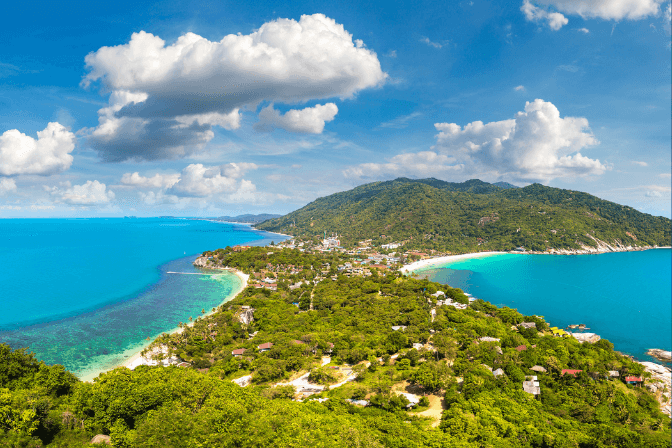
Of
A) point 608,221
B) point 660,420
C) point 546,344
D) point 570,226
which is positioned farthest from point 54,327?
point 608,221

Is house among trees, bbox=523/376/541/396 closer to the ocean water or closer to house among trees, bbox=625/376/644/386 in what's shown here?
house among trees, bbox=625/376/644/386

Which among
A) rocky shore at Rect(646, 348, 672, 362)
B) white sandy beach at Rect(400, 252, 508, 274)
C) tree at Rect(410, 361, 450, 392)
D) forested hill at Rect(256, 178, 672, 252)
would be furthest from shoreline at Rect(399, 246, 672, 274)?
tree at Rect(410, 361, 450, 392)

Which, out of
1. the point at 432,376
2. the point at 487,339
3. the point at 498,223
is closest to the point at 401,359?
the point at 432,376

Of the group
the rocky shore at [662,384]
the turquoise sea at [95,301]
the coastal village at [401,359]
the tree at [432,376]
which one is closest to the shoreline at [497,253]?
the coastal village at [401,359]

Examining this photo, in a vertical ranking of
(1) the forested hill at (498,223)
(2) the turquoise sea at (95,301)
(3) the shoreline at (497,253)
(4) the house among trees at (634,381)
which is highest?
(1) the forested hill at (498,223)

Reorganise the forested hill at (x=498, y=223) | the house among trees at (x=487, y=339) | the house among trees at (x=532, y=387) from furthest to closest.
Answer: the forested hill at (x=498, y=223) → the house among trees at (x=487, y=339) → the house among trees at (x=532, y=387)

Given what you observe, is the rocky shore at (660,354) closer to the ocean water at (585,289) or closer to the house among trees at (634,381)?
the ocean water at (585,289)

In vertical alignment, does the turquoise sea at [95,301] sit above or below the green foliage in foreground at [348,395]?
below
